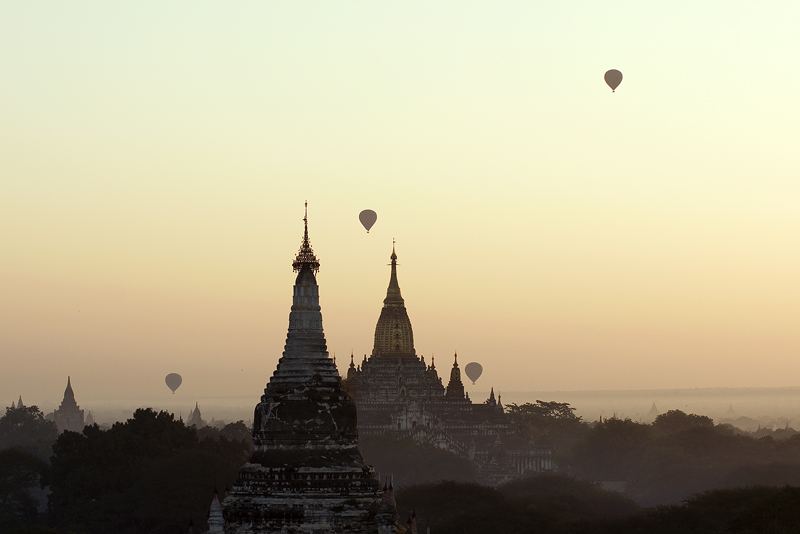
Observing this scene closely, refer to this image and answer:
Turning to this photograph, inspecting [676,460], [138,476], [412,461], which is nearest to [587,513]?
[138,476]

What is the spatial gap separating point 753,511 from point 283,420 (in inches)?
986

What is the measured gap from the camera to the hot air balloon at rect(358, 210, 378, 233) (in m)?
142

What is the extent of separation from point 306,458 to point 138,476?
4369cm

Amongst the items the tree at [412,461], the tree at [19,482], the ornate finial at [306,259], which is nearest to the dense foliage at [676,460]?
the tree at [412,461]

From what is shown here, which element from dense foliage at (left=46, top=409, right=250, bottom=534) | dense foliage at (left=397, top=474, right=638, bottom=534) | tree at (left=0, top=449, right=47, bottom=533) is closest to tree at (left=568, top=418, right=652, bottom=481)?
dense foliage at (left=397, top=474, right=638, bottom=534)

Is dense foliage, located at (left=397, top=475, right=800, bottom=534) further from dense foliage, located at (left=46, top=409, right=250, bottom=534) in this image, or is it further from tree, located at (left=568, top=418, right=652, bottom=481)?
tree, located at (left=568, top=418, right=652, bottom=481)

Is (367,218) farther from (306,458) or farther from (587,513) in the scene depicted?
(306,458)

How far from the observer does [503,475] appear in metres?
184

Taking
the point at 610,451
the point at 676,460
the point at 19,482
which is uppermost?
the point at 610,451

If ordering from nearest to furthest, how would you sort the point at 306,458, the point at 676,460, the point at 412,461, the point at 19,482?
the point at 306,458
the point at 19,482
the point at 676,460
the point at 412,461

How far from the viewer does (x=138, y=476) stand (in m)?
107

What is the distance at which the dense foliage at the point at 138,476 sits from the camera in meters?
101

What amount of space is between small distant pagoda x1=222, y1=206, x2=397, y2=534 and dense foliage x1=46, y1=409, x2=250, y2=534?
32712mm

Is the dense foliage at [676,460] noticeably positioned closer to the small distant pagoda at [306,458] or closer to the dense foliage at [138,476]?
the dense foliage at [138,476]
